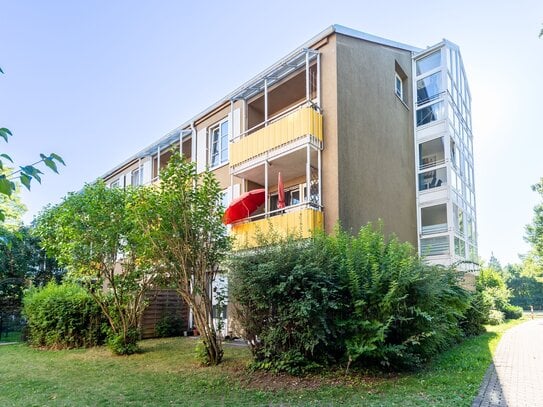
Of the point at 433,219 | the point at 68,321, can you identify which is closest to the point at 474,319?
the point at 433,219

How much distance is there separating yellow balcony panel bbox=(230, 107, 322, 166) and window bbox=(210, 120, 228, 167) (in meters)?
2.28

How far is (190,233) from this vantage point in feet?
39.4

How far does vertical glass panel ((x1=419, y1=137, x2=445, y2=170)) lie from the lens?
67.7 ft

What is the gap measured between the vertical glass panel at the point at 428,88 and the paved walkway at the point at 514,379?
40.2ft

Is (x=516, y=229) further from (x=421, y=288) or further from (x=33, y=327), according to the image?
(x=33, y=327)

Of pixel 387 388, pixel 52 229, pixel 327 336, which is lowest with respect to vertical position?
pixel 387 388

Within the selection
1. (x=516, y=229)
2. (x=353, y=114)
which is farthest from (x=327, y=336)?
(x=516, y=229)

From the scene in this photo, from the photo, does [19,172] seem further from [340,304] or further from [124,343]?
[124,343]

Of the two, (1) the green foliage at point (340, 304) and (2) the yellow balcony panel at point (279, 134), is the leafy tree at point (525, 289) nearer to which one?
(2) the yellow balcony panel at point (279, 134)

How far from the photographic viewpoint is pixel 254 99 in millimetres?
19328

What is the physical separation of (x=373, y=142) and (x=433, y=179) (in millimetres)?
5137

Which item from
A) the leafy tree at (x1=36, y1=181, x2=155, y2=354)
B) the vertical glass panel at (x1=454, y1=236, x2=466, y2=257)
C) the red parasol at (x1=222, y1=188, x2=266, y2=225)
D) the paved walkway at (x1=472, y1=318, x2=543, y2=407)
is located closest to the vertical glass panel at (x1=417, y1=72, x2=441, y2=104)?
the vertical glass panel at (x1=454, y1=236, x2=466, y2=257)

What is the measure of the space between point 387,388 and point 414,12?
11863 millimetres

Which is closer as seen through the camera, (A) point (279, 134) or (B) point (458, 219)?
(A) point (279, 134)
